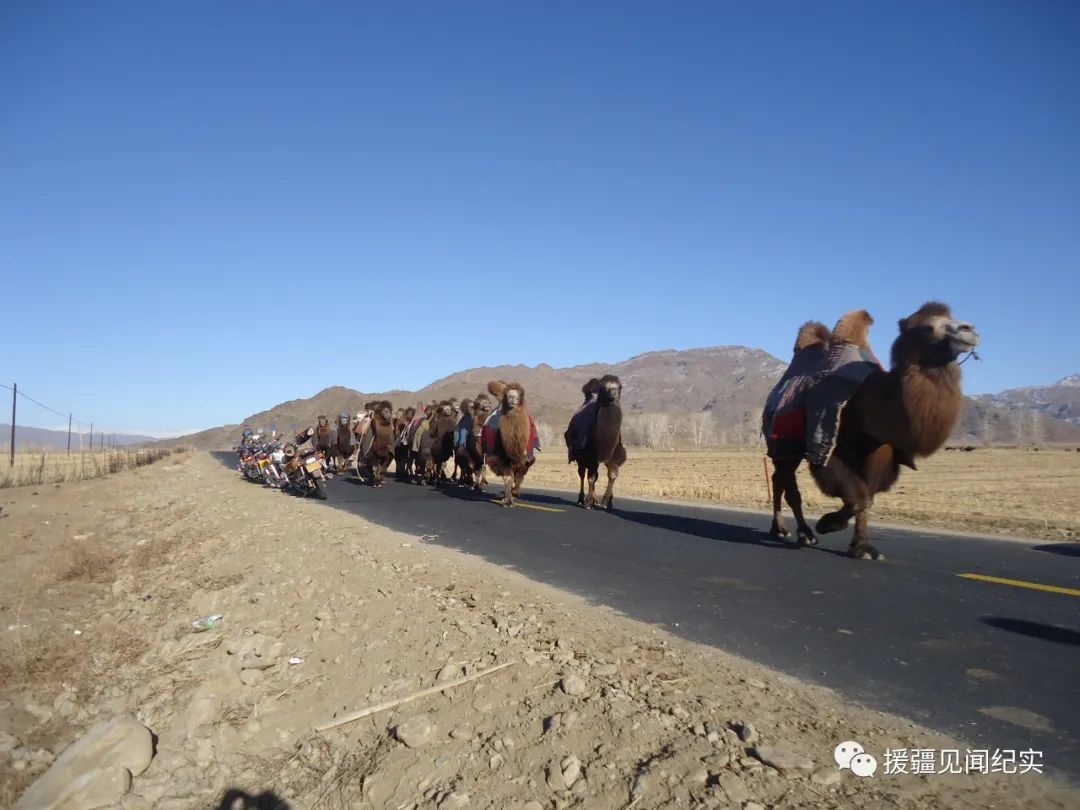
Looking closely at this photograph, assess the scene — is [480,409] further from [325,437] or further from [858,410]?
[325,437]

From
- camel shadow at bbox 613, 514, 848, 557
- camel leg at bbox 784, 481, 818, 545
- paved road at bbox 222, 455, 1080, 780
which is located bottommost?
paved road at bbox 222, 455, 1080, 780

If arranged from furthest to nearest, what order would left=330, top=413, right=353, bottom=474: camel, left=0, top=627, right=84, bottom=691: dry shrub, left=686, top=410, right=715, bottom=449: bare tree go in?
left=686, top=410, right=715, bottom=449: bare tree
left=330, top=413, right=353, bottom=474: camel
left=0, top=627, right=84, bottom=691: dry shrub

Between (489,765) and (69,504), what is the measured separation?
20.6 meters

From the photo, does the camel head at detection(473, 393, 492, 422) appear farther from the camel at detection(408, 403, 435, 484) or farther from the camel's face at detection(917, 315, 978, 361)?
the camel's face at detection(917, 315, 978, 361)

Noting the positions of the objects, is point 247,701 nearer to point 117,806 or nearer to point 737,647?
point 117,806

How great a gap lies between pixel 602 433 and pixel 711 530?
3.71m

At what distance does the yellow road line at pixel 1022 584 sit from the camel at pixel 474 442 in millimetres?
12835

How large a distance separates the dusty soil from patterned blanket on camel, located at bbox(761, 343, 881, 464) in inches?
140

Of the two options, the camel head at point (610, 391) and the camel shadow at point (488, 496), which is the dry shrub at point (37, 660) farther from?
the camel shadow at point (488, 496)

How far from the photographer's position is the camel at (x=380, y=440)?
74.4 feet

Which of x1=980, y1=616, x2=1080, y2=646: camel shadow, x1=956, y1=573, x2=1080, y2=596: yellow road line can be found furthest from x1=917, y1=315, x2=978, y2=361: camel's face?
x1=980, y1=616, x2=1080, y2=646: camel shadow

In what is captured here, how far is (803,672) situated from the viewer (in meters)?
4.77

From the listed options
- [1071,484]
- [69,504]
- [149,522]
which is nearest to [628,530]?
[149,522]

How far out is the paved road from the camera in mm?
4184
